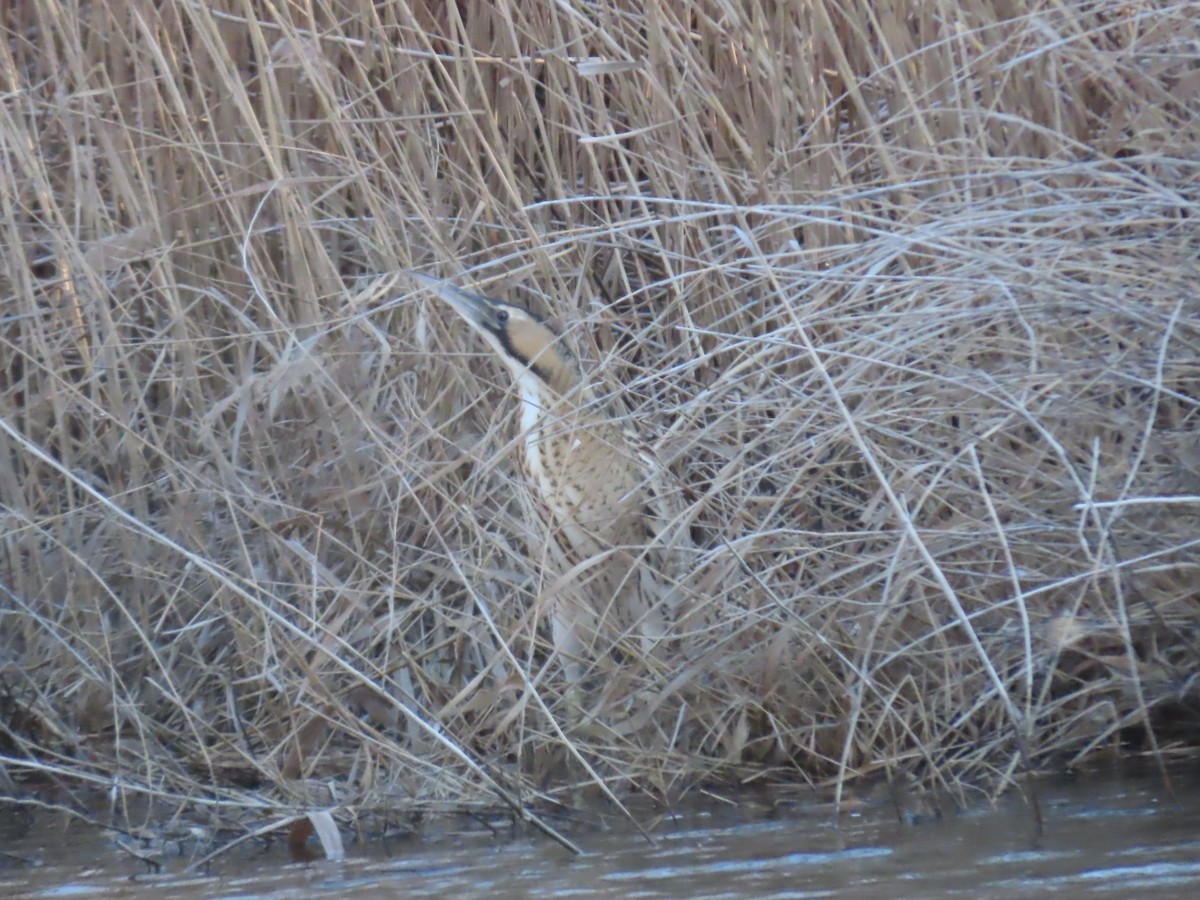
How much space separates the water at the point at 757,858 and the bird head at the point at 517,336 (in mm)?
745

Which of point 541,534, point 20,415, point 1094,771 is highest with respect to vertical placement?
point 20,415

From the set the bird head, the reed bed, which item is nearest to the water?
the reed bed

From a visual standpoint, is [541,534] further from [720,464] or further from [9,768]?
[9,768]

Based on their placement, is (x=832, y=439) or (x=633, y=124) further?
(x=633, y=124)

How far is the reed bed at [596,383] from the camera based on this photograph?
2.42m

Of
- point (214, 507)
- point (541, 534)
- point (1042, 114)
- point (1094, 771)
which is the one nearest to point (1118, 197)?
point (1042, 114)

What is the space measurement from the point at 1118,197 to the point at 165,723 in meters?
1.57

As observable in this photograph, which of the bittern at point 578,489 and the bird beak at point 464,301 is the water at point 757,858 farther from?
the bird beak at point 464,301

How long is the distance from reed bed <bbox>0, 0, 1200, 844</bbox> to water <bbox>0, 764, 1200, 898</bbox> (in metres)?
0.09

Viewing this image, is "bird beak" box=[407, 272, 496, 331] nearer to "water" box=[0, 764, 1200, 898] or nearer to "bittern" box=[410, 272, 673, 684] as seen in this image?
"bittern" box=[410, 272, 673, 684]

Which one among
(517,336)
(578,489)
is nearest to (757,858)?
(578,489)

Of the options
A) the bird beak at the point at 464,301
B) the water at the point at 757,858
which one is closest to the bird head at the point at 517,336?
the bird beak at the point at 464,301

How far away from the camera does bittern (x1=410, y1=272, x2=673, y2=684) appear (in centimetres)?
270

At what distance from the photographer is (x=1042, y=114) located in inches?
113
